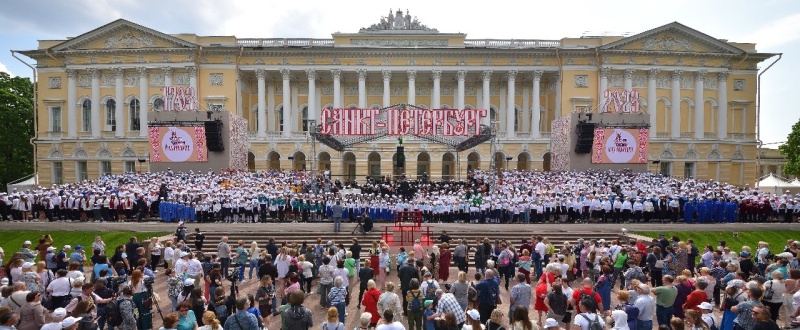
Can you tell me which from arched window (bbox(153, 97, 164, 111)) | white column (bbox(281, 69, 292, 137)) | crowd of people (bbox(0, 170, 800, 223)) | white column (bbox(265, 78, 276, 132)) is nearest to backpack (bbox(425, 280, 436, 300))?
crowd of people (bbox(0, 170, 800, 223))

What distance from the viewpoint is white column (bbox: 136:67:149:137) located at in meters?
49.8

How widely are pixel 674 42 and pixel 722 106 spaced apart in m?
7.86

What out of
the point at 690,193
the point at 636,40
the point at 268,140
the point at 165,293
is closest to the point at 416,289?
the point at 165,293

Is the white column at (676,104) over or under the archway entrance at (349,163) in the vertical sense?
over

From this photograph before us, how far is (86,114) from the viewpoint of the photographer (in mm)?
51969

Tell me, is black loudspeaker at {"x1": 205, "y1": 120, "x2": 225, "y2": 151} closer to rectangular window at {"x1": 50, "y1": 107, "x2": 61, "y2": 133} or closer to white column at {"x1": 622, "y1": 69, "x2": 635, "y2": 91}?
rectangular window at {"x1": 50, "y1": 107, "x2": 61, "y2": 133}

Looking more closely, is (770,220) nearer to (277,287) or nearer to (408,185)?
(408,185)

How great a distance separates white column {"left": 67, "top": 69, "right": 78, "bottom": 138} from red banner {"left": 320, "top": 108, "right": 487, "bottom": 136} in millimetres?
32146

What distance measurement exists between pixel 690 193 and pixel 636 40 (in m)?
26.5

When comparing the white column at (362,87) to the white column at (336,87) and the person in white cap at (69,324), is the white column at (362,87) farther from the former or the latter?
the person in white cap at (69,324)

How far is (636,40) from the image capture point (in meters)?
50.4

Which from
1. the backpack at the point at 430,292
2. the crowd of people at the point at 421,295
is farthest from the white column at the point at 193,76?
the backpack at the point at 430,292

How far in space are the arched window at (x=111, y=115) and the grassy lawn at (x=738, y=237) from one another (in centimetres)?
4740

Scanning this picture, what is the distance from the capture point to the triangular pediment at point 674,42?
49906 millimetres
